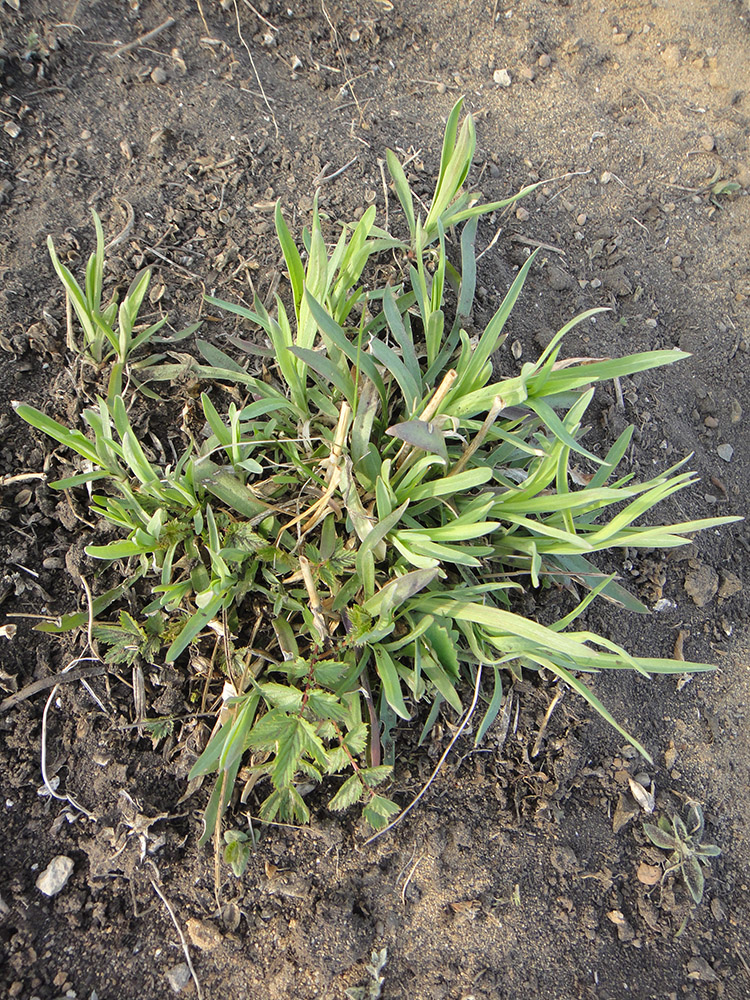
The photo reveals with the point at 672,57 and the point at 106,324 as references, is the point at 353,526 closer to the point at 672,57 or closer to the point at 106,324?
the point at 106,324

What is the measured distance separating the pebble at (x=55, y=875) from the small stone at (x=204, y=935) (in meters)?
0.27

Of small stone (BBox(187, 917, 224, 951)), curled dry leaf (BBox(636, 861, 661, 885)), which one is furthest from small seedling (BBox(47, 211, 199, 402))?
curled dry leaf (BBox(636, 861, 661, 885))

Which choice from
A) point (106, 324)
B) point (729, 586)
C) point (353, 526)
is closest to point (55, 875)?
point (353, 526)

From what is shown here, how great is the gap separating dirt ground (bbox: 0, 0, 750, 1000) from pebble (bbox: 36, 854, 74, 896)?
0.06 feet

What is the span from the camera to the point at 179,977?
4.26ft

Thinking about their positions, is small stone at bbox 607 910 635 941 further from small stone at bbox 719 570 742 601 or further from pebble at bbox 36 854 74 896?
pebble at bbox 36 854 74 896

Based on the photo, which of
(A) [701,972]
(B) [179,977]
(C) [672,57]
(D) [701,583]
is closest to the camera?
(B) [179,977]

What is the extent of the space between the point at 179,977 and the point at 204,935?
0.08m

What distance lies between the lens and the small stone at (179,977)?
1293mm

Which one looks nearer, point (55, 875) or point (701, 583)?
point (55, 875)

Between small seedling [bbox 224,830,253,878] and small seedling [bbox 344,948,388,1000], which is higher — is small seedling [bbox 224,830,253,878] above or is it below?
above

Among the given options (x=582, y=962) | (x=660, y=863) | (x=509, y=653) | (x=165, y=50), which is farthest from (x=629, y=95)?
(x=582, y=962)

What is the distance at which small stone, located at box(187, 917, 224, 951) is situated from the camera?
132 centimetres

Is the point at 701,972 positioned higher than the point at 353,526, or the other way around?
the point at 353,526
